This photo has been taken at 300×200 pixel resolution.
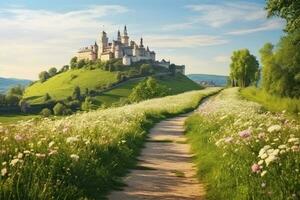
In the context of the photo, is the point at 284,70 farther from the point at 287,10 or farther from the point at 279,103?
the point at 287,10

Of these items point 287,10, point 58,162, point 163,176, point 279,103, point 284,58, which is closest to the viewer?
point 58,162

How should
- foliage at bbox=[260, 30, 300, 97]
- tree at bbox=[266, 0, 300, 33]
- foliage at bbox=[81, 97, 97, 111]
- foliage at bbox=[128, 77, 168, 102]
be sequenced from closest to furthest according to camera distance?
tree at bbox=[266, 0, 300, 33] → foliage at bbox=[81, 97, 97, 111] → foliage at bbox=[260, 30, 300, 97] → foliage at bbox=[128, 77, 168, 102]

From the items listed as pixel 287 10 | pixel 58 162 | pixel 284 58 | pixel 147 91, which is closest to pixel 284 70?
pixel 284 58

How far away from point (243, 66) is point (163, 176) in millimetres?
117154

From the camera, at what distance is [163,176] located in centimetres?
1476

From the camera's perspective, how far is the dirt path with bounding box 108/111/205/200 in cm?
1207

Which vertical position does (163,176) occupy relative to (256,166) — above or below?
below

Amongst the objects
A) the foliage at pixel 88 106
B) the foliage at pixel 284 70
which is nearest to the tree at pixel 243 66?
the foliage at pixel 88 106

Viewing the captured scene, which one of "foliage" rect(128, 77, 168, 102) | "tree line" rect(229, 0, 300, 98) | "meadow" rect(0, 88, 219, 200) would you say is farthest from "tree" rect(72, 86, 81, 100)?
"meadow" rect(0, 88, 219, 200)

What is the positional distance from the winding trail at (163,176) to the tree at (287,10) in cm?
714

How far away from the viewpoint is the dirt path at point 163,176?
39.6ft

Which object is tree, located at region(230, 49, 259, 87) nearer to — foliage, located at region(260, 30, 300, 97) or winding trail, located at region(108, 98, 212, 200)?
foliage, located at region(260, 30, 300, 97)

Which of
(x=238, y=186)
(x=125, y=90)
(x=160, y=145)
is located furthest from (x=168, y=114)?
(x=125, y=90)

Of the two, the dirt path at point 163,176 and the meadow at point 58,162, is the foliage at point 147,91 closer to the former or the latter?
the dirt path at point 163,176
